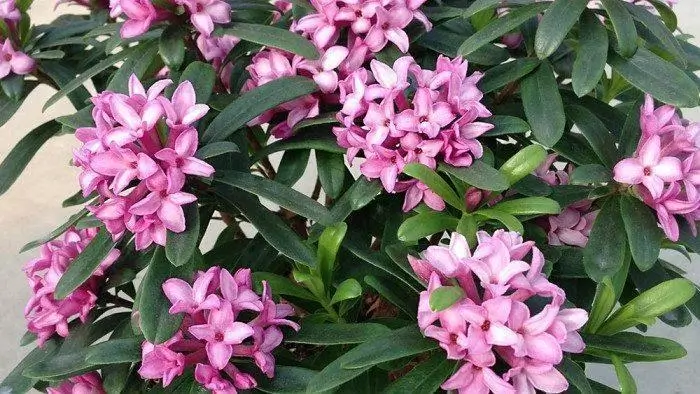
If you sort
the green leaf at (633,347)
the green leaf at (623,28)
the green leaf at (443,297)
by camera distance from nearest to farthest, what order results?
the green leaf at (443,297)
the green leaf at (633,347)
the green leaf at (623,28)

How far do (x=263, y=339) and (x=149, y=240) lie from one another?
0.47ft

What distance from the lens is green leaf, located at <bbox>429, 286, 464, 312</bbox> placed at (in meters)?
0.65

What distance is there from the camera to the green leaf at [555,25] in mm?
833

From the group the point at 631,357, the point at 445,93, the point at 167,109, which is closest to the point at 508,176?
the point at 445,93

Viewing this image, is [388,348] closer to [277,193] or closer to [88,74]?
[277,193]

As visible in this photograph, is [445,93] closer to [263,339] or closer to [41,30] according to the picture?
[263,339]

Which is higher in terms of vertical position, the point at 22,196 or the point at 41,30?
the point at 41,30

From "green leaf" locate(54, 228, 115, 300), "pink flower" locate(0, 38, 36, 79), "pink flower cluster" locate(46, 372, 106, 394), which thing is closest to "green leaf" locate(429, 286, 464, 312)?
"green leaf" locate(54, 228, 115, 300)

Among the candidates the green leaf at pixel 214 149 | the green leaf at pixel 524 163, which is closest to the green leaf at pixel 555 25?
the green leaf at pixel 524 163

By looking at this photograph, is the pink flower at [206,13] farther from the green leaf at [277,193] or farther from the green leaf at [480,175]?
the green leaf at [480,175]

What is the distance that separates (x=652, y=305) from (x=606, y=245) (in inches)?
3.2

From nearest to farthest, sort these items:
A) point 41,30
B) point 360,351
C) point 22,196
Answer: point 360,351 < point 41,30 < point 22,196

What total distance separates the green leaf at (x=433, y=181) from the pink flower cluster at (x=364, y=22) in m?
→ 0.17

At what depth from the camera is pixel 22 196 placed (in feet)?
8.18
